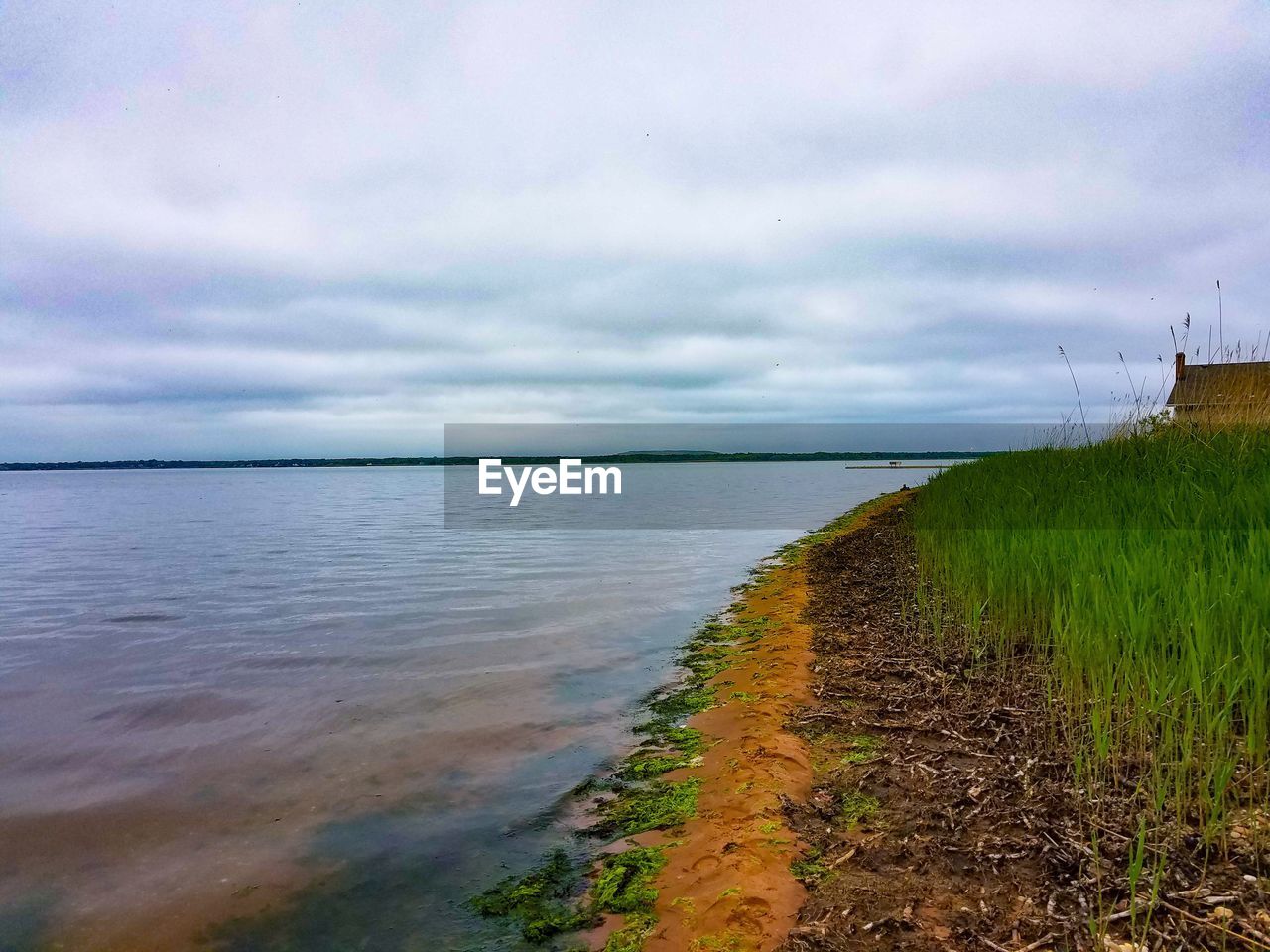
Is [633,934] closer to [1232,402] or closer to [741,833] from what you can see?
[741,833]

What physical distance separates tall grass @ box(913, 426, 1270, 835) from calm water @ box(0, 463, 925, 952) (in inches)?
140

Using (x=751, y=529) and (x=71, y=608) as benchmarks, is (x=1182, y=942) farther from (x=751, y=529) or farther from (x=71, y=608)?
(x=751, y=529)

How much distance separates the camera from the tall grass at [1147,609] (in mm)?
3496

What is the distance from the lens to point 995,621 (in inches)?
259

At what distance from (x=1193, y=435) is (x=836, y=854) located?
925 cm

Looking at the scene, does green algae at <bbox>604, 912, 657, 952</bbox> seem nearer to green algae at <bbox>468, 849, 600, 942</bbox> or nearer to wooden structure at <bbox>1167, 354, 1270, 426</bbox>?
green algae at <bbox>468, 849, 600, 942</bbox>

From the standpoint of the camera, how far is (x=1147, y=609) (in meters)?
4.04

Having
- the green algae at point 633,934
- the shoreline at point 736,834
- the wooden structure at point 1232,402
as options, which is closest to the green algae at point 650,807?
the shoreline at point 736,834

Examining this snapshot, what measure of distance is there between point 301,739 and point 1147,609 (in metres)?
6.94

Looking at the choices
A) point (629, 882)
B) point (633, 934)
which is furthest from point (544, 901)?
point (633, 934)

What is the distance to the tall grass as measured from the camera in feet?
11.5

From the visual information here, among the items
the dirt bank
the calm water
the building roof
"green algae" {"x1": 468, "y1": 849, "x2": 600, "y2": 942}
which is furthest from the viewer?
the building roof

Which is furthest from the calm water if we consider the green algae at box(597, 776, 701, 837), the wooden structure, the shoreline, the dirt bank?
the wooden structure

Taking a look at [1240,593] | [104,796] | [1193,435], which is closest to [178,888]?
[104,796]
